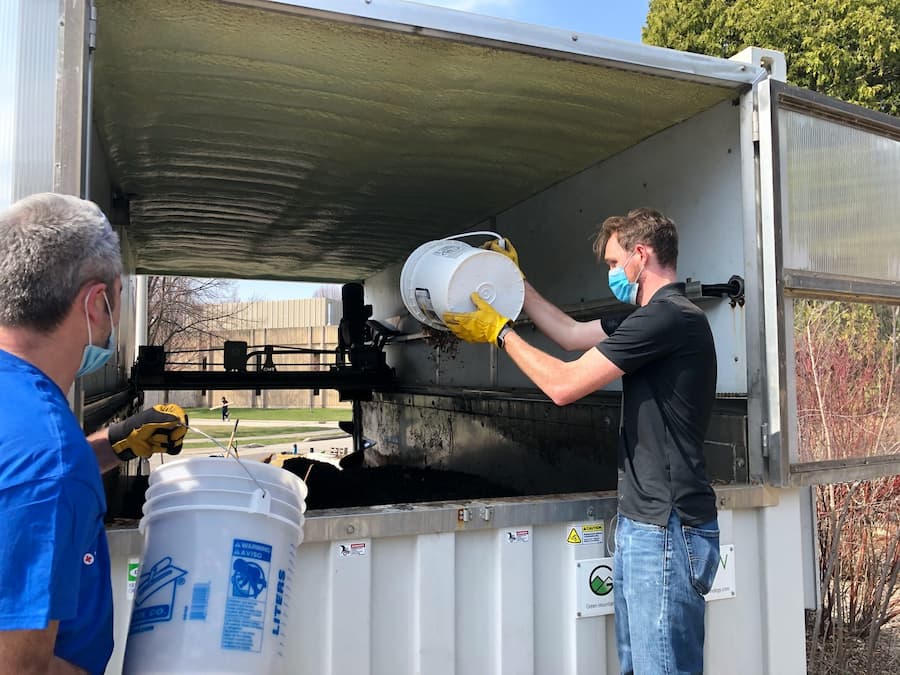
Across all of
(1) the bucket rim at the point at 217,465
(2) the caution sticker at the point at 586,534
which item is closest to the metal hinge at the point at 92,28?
(1) the bucket rim at the point at 217,465

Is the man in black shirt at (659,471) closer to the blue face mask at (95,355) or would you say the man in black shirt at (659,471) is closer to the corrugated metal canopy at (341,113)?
the corrugated metal canopy at (341,113)

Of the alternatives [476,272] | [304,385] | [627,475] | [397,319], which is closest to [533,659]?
[627,475]

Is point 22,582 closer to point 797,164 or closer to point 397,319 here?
point 797,164

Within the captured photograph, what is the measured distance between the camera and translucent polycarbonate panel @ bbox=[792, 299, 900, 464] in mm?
2736

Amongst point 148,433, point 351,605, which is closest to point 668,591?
point 351,605

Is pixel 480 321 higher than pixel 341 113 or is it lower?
lower

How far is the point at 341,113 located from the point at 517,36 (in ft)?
3.88

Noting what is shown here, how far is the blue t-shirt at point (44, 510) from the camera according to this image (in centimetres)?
111

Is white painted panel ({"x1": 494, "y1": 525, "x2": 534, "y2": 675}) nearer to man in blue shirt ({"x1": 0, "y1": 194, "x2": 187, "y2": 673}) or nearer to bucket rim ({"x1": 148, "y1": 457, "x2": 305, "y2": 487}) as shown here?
bucket rim ({"x1": 148, "y1": 457, "x2": 305, "y2": 487})

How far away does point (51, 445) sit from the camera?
118cm

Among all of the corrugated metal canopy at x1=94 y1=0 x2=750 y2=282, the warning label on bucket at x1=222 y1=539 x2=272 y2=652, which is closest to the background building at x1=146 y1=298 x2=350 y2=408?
the corrugated metal canopy at x1=94 y1=0 x2=750 y2=282

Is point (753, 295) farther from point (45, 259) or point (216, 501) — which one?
point (45, 259)

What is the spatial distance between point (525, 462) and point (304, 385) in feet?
8.60

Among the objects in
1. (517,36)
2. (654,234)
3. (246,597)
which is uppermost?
(517,36)
